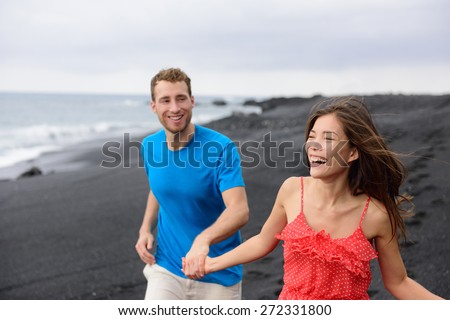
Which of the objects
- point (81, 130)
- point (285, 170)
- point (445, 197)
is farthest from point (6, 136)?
point (445, 197)

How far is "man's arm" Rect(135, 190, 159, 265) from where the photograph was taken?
4.03 metres

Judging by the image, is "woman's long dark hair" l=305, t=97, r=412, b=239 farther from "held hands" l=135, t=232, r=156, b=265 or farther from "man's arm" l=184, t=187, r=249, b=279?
"held hands" l=135, t=232, r=156, b=265

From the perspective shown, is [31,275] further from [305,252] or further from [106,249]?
[305,252]

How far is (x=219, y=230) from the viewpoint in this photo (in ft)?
11.8

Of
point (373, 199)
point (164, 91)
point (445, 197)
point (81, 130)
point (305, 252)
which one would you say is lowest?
point (81, 130)

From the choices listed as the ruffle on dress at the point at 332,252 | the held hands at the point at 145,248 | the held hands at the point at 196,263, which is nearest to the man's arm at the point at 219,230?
the held hands at the point at 196,263

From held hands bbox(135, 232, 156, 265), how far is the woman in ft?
4.84

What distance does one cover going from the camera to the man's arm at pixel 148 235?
4031 mm

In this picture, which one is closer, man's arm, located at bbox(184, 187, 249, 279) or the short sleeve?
man's arm, located at bbox(184, 187, 249, 279)

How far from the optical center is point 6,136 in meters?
27.7

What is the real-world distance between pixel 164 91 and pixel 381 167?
179cm

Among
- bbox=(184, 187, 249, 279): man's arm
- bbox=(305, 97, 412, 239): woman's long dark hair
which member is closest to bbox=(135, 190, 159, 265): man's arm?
bbox=(184, 187, 249, 279): man's arm

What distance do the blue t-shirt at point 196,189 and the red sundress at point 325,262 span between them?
107cm

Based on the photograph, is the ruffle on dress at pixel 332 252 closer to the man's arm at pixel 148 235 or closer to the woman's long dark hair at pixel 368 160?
the woman's long dark hair at pixel 368 160
